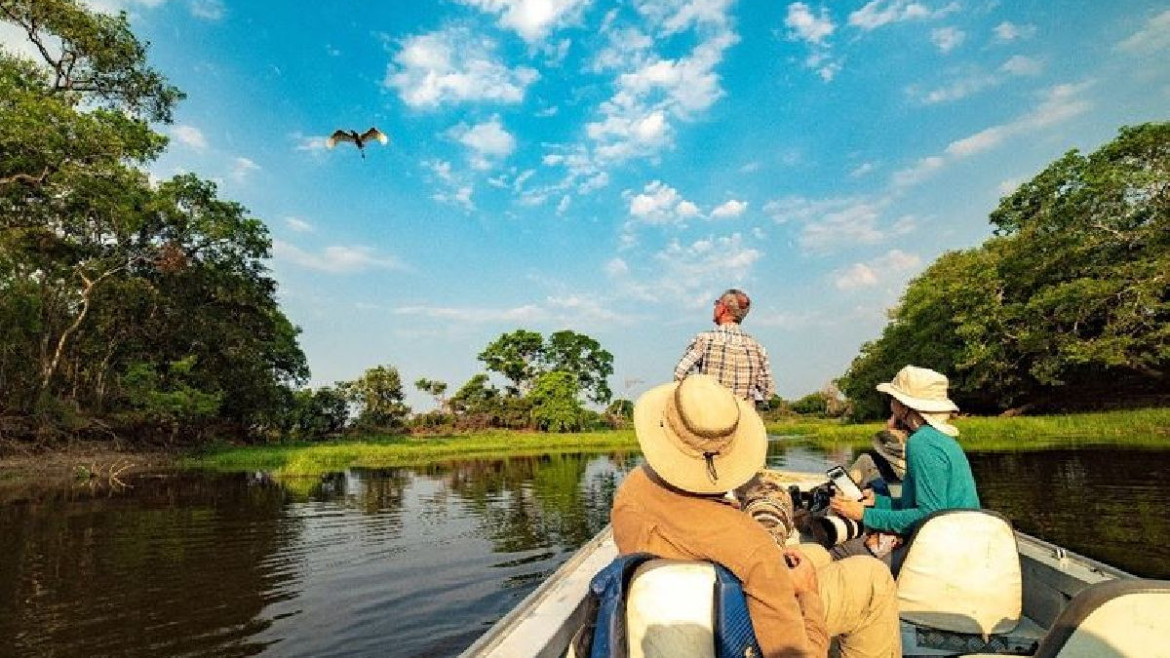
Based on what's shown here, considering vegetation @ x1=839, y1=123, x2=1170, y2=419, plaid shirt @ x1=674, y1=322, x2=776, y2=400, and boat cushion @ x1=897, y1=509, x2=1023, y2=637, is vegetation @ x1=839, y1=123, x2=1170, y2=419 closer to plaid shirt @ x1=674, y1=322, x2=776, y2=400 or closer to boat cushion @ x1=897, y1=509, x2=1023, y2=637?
plaid shirt @ x1=674, y1=322, x2=776, y2=400

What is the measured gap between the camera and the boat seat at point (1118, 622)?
144 centimetres

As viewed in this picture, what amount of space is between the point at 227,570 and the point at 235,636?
2929mm

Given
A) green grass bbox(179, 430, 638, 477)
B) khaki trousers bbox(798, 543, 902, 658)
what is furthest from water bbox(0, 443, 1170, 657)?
green grass bbox(179, 430, 638, 477)

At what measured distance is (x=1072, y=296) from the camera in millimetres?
26922

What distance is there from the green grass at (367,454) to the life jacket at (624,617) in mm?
24236

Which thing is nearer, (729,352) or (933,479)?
(933,479)

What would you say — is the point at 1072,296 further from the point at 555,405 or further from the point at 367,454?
the point at 555,405

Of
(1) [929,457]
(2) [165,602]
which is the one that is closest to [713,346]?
(1) [929,457]

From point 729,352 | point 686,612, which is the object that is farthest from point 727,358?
point 686,612

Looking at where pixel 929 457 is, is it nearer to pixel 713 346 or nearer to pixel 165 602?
pixel 713 346

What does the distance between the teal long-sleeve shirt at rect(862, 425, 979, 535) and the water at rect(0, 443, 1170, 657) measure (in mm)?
4208

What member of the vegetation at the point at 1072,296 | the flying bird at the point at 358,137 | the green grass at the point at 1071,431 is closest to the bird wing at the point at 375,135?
the flying bird at the point at 358,137

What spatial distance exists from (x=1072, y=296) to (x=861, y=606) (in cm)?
3205

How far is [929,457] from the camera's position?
324 centimetres
